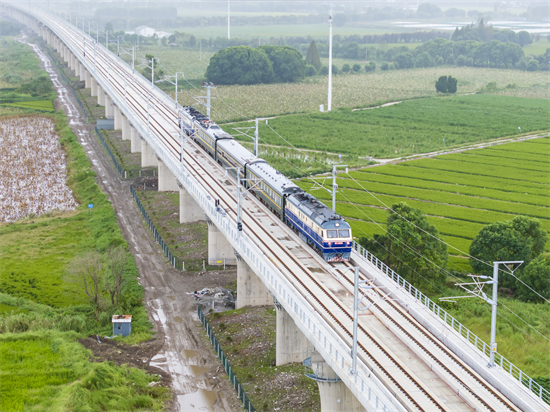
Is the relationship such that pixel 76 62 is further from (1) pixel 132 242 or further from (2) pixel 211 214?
(2) pixel 211 214

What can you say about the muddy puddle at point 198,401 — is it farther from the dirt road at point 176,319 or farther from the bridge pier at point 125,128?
the bridge pier at point 125,128

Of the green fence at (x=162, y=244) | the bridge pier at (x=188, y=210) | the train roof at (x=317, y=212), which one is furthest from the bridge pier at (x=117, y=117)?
the train roof at (x=317, y=212)

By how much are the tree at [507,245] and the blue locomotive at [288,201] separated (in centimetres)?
1730

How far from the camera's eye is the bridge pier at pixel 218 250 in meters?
74.1

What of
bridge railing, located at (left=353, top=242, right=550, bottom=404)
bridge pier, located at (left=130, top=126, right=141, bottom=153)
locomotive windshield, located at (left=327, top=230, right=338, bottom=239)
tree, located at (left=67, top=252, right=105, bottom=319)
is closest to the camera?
bridge railing, located at (left=353, top=242, right=550, bottom=404)

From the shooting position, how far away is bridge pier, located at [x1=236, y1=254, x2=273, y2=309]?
63.0 metres

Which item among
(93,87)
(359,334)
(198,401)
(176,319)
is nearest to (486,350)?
(359,334)

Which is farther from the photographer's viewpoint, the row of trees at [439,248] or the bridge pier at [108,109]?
the bridge pier at [108,109]

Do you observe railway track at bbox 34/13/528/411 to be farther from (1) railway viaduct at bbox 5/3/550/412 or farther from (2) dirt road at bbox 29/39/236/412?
(2) dirt road at bbox 29/39/236/412

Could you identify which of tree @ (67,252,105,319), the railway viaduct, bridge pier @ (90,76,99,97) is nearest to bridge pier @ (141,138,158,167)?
the railway viaduct

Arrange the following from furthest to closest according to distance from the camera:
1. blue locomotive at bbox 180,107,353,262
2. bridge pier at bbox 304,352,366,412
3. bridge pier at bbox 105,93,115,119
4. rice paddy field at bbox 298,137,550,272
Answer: bridge pier at bbox 105,93,115,119 < rice paddy field at bbox 298,137,550,272 < blue locomotive at bbox 180,107,353,262 < bridge pier at bbox 304,352,366,412

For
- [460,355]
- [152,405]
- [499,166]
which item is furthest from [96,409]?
[499,166]

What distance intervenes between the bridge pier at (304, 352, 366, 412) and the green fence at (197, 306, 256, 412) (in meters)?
6.36

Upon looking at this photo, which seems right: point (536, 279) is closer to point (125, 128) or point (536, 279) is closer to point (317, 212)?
point (317, 212)
